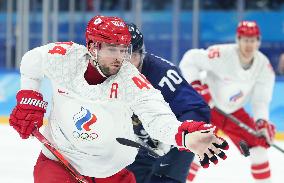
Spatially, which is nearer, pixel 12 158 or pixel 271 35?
pixel 12 158

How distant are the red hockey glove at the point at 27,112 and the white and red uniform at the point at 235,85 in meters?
1.64

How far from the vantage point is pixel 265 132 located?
4.05 meters

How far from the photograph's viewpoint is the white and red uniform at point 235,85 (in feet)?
13.5

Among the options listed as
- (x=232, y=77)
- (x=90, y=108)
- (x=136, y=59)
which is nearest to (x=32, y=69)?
(x=90, y=108)

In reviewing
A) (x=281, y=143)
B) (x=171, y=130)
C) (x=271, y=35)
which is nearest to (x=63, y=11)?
(x=271, y=35)

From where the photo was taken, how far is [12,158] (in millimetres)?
4688

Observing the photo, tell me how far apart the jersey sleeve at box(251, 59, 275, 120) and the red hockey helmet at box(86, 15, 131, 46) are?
6.77ft

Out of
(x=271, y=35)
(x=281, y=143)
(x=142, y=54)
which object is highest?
(x=142, y=54)

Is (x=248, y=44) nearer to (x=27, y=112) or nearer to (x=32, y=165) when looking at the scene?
(x=32, y=165)

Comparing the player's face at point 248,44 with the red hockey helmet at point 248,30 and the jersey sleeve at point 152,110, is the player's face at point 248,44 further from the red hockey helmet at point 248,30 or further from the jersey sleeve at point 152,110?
the jersey sleeve at point 152,110

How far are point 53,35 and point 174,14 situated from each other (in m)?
1.38

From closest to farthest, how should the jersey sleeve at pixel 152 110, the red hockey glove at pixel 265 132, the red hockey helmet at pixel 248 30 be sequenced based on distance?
1. the jersey sleeve at pixel 152 110
2. the red hockey glove at pixel 265 132
3. the red hockey helmet at pixel 248 30

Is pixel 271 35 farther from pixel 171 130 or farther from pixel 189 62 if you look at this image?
pixel 171 130

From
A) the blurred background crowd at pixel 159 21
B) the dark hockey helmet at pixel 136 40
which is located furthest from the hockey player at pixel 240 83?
the blurred background crowd at pixel 159 21
